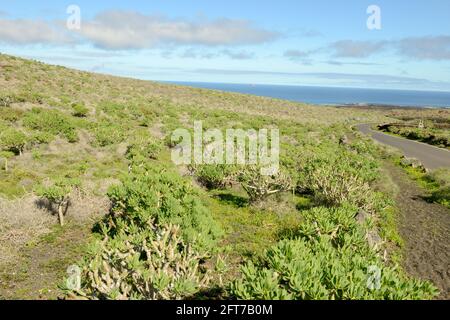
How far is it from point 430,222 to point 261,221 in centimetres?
808

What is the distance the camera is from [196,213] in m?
11.0

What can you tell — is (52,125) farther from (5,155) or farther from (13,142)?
(5,155)

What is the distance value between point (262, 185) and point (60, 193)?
27.5ft

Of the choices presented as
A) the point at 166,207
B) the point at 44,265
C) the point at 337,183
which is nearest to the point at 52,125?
the point at 44,265

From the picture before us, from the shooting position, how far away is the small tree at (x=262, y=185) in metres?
16.8

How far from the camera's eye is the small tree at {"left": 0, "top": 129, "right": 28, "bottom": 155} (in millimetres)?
21547

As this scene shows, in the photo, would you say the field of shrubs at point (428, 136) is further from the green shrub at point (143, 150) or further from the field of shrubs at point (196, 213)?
the green shrub at point (143, 150)

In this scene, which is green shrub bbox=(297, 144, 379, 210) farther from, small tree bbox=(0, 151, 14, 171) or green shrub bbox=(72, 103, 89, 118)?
green shrub bbox=(72, 103, 89, 118)

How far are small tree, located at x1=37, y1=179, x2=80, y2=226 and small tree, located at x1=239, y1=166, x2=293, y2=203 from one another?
740cm

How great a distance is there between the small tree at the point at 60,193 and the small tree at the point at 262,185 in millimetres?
7400

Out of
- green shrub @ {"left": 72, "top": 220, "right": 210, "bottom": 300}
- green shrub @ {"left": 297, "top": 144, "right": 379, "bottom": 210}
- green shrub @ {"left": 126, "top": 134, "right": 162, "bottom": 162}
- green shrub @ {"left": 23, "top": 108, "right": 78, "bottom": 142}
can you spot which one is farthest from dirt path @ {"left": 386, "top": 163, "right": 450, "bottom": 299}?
green shrub @ {"left": 23, "top": 108, "right": 78, "bottom": 142}

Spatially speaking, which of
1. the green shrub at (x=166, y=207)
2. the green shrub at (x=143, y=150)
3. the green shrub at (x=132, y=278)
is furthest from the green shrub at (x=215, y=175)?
the green shrub at (x=132, y=278)
